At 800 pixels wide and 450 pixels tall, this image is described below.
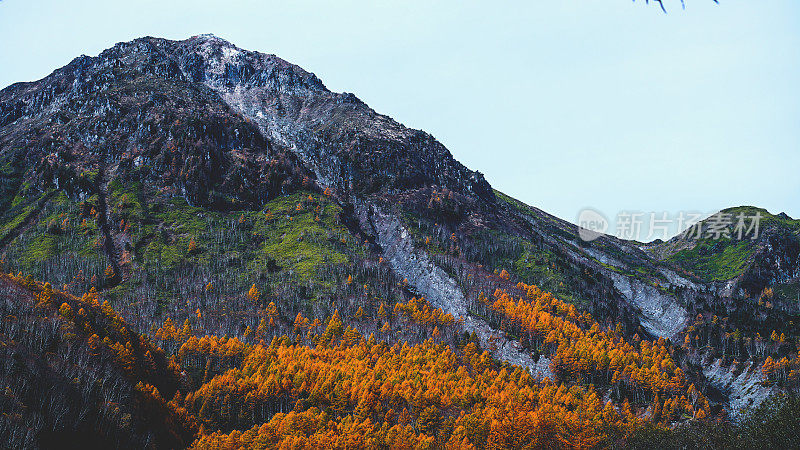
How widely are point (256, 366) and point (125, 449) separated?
68130mm

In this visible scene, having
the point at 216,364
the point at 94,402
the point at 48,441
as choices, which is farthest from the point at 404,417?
the point at 48,441

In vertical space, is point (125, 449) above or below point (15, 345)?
below

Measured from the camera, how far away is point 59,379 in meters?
99.1

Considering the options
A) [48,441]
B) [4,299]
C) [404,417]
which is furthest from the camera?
[404,417]

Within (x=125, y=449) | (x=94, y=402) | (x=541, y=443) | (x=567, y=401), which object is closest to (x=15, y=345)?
(x=94, y=402)

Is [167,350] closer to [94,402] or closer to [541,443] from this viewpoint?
[94,402]

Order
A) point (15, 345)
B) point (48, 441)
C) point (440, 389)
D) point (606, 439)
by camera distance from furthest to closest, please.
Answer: point (440, 389)
point (606, 439)
point (15, 345)
point (48, 441)

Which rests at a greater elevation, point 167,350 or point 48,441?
point 48,441

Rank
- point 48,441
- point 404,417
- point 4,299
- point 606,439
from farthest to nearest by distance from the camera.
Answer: point 404,417 → point 606,439 → point 4,299 → point 48,441

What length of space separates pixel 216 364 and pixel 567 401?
383ft

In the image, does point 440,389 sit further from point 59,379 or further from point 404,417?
point 59,379

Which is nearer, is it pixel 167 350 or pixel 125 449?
pixel 125 449

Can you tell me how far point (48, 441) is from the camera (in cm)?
8581

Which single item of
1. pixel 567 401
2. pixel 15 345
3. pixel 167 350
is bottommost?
pixel 167 350
